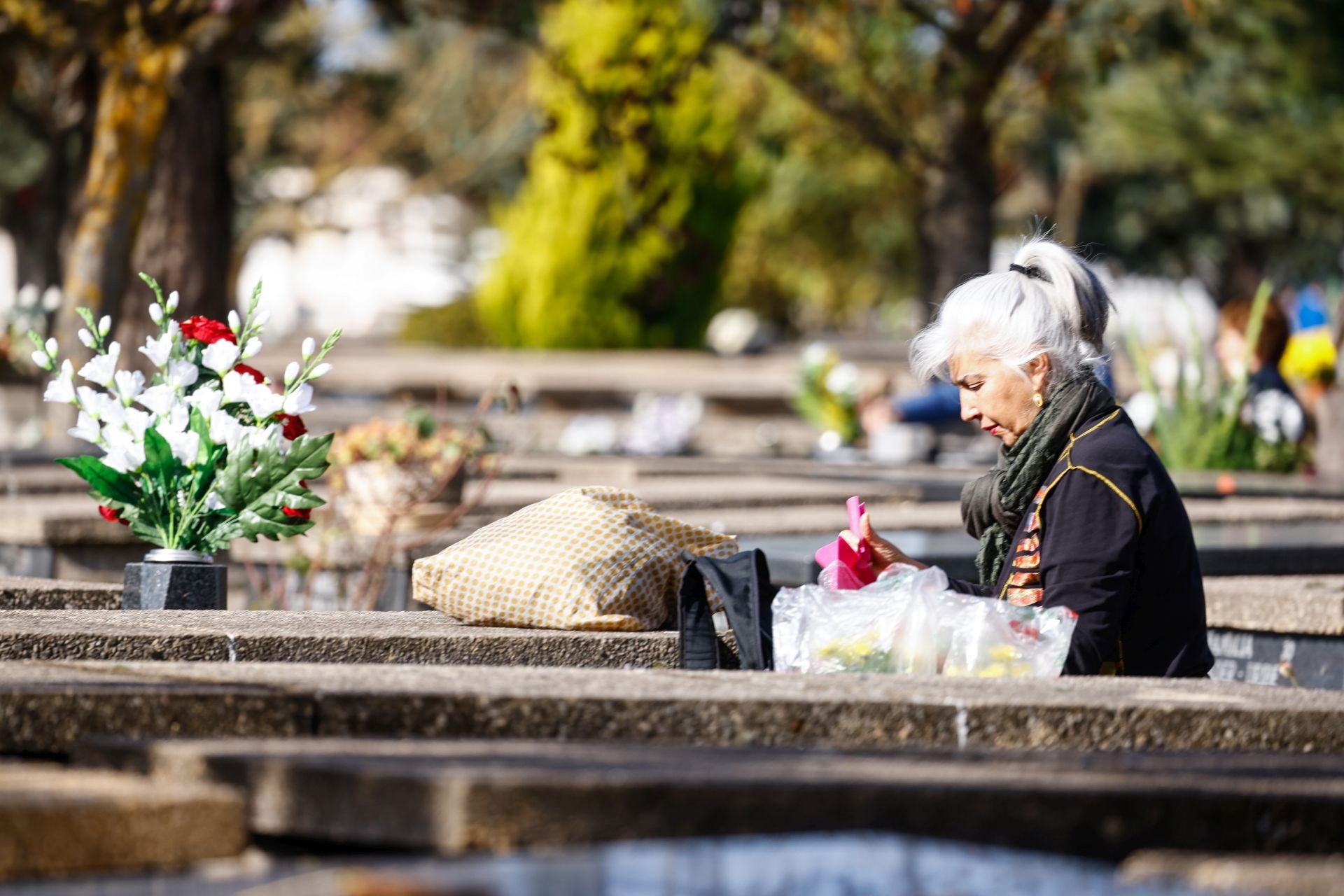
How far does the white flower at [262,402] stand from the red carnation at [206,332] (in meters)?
0.19

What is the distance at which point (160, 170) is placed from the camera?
42.5 feet

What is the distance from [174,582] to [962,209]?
1024cm

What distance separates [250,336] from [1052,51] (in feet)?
35.6

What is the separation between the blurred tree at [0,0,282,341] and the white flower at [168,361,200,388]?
5.83 meters

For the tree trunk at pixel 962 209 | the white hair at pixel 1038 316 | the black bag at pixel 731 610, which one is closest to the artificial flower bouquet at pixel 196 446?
the black bag at pixel 731 610

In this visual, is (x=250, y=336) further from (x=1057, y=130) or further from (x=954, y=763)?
(x=1057, y=130)

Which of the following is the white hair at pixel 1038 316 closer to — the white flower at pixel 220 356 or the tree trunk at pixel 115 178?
the white flower at pixel 220 356

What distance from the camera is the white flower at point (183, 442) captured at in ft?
16.4

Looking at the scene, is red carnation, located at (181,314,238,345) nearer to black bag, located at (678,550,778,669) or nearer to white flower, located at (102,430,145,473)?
white flower, located at (102,430,145,473)

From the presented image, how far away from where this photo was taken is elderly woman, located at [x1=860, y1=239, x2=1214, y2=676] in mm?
4168

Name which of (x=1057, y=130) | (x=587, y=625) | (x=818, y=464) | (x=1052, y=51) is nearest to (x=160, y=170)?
(x=818, y=464)

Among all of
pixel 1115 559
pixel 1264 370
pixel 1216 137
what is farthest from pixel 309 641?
pixel 1216 137

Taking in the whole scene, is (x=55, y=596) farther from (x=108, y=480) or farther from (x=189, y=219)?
(x=189, y=219)

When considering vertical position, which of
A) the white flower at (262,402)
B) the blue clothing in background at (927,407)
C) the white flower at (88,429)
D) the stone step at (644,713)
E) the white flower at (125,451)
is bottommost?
the stone step at (644,713)
